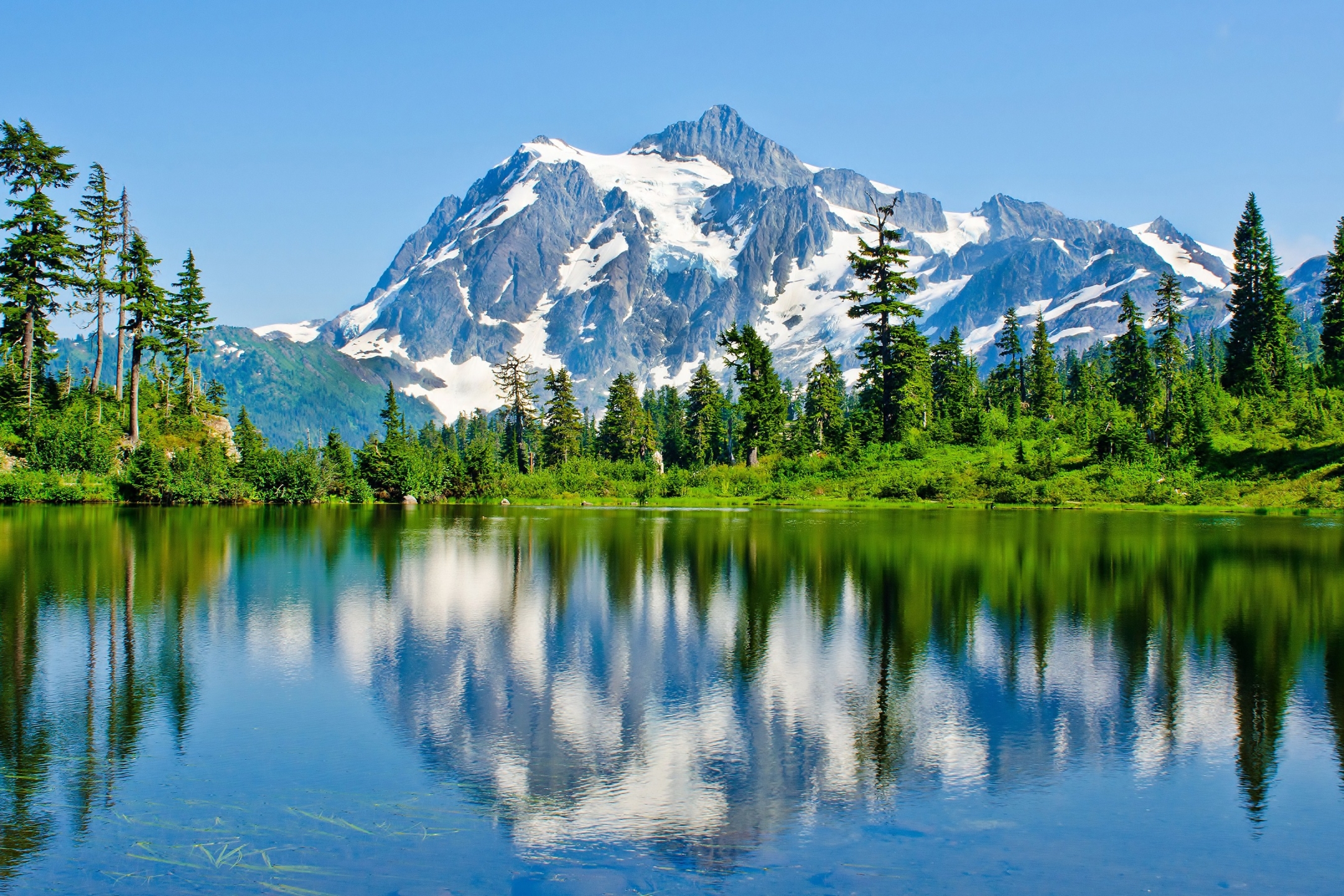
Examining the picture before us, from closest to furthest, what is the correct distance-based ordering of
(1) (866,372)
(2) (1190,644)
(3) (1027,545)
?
1. (2) (1190,644)
2. (3) (1027,545)
3. (1) (866,372)

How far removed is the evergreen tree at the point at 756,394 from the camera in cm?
8488

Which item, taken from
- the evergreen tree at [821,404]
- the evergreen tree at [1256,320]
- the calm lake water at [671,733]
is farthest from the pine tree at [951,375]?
the calm lake water at [671,733]

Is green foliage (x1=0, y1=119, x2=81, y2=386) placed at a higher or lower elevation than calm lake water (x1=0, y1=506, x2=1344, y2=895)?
higher

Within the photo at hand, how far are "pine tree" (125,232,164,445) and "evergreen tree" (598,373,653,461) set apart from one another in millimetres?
53138

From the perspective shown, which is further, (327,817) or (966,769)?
(966,769)

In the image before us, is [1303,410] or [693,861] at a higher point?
[1303,410]

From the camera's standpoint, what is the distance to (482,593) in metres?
24.5

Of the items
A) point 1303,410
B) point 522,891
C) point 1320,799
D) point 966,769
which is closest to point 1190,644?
point 1320,799

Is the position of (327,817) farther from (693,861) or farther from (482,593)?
(482,593)

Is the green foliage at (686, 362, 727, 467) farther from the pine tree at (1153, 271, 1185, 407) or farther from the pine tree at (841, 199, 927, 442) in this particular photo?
the pine tree at (1153, 271, 1185, 407)

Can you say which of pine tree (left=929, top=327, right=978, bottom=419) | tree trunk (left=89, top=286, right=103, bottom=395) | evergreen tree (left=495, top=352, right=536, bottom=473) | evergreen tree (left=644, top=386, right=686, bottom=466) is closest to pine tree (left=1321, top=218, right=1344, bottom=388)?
pine tree (left=929, top=327, right=978, bottom=419)

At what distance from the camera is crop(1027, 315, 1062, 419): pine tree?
9075 centimetres

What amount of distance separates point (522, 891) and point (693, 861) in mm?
1658

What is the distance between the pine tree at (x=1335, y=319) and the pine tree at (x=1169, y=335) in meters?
10.2
